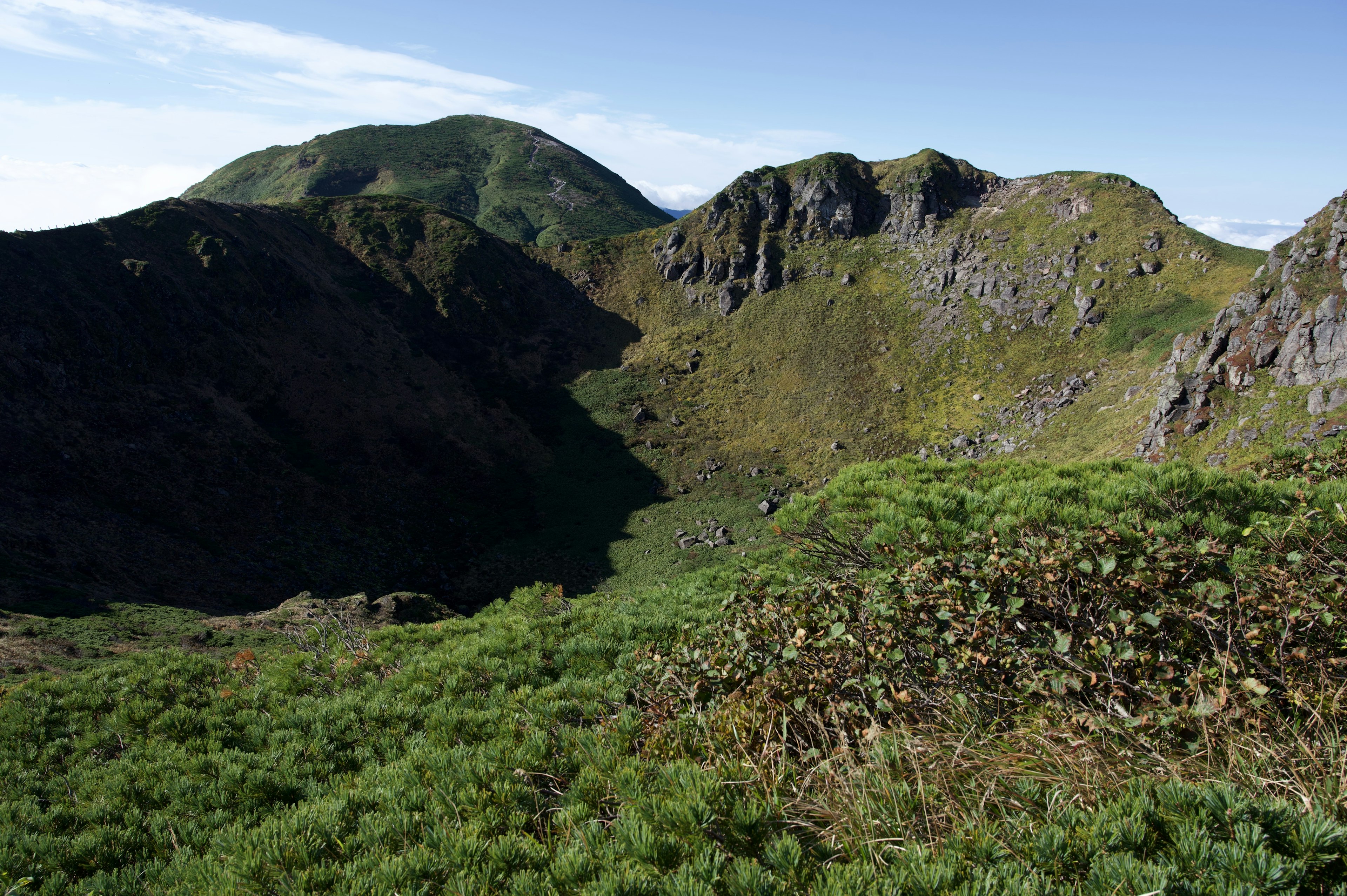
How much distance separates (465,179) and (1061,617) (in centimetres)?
15685

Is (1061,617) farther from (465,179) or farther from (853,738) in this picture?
(465,179)

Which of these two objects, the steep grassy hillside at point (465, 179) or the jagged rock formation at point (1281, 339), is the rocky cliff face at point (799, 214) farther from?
the steep grassy hillside at point (465, 179)

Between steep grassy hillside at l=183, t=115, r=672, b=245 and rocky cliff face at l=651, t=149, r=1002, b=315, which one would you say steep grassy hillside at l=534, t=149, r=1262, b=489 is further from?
steep grassy hillside at l=183, t=115, r=672, b=245

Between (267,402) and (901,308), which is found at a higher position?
(901,308)

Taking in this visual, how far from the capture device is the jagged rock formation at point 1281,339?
1316 inches

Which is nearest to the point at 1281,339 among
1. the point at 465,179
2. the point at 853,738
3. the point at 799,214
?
the point at 853,738

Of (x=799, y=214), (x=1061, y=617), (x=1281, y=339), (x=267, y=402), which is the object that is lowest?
(x=1061, y=617)

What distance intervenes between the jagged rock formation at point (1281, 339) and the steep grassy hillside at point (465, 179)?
100 meters

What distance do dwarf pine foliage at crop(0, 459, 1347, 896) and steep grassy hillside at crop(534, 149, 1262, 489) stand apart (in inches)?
1630

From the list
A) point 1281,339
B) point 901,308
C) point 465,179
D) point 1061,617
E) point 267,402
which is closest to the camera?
point 1061,617

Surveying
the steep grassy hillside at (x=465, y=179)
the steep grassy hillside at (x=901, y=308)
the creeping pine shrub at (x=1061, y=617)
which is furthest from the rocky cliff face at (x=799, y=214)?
the creeping pine shrub at (x=1061, y=617)

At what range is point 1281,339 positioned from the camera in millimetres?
36062

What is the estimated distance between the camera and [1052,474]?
8164 mm

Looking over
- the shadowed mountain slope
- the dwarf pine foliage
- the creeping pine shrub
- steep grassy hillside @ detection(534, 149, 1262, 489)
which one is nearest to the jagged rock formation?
steep grassy hillside @ detection(534, 149, 1262, 489)
